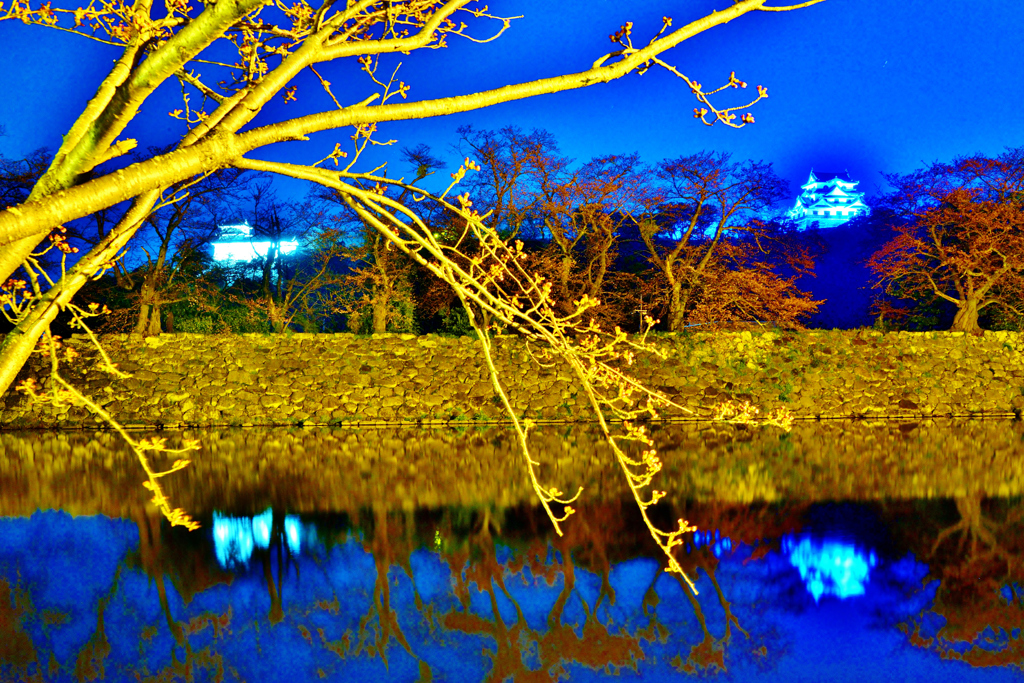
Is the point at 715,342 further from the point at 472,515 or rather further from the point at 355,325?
the point at 472,515

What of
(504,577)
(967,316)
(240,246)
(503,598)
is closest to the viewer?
(503,598)

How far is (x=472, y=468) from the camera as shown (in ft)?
32.1

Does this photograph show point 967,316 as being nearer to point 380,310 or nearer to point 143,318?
point 380,310

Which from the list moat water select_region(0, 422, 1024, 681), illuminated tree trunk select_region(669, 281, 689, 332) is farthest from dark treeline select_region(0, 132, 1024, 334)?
moat water select_region(0, 422, 1024, 681)

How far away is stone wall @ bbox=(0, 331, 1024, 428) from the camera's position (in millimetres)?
15203

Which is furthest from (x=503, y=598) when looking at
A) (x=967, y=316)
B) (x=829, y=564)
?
(x=967, y=316)

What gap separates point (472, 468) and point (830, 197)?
28.0 meters

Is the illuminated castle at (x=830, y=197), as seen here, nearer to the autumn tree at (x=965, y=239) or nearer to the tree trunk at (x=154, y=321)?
the autumn tree at (x=965, y=239)

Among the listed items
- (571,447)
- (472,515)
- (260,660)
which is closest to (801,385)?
(571,447)

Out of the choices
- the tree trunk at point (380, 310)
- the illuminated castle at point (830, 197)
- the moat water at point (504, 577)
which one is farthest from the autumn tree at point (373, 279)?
the illuminated castle at point (830, 197)

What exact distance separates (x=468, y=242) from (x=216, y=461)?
8474 mm

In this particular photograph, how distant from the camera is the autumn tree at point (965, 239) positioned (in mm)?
18188

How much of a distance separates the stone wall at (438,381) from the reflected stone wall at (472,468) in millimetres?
1096

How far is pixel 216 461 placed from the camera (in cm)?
1048
